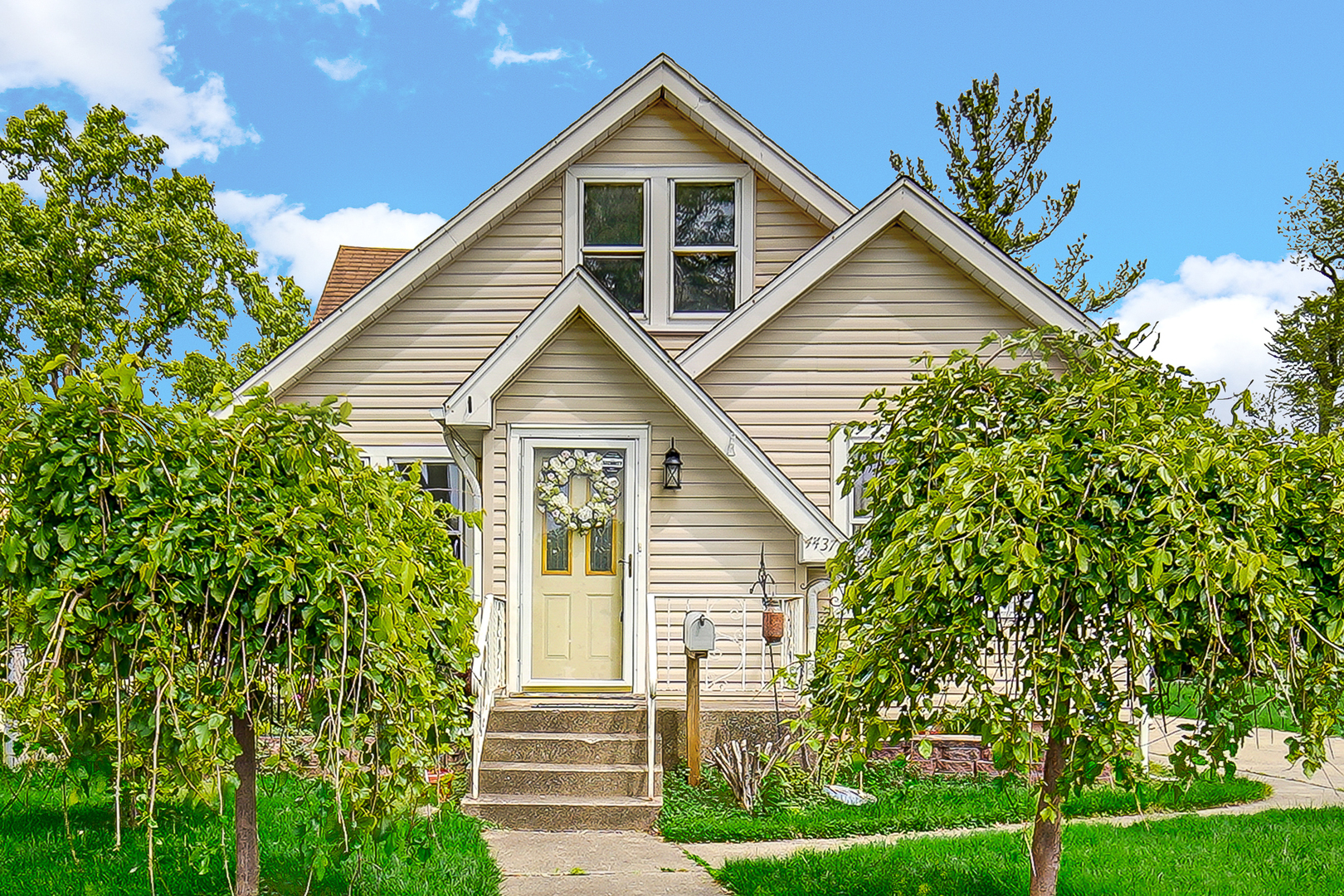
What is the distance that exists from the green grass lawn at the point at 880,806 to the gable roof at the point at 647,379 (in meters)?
1.93

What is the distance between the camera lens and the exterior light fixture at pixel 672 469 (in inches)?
349

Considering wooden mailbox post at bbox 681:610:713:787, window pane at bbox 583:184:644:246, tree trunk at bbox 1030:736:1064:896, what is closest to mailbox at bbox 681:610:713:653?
wooden mailbox post at bbox 681:610:713:787

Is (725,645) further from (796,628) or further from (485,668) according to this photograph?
(485,668)

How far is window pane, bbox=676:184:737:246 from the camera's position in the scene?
1059cm

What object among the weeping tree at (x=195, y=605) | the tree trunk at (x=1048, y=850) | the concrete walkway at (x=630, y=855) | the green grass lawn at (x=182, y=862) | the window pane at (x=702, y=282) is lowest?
the concrete walkway at (x=630, y=855)

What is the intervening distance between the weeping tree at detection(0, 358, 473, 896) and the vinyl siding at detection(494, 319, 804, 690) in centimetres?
463

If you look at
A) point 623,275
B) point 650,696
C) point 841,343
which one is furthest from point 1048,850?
point 623,275

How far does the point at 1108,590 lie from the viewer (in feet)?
12.3

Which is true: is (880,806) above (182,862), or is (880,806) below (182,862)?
below

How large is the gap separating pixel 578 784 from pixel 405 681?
3.98 meters

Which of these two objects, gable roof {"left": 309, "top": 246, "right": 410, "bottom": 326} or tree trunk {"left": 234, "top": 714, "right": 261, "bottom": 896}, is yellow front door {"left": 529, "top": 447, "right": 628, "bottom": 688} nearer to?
tree trunk {"left": 234, "top": 714, "right": 261, "bottom": 896}

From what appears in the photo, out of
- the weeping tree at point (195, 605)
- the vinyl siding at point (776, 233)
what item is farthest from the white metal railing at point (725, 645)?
the weeping tree at point (195, 605)

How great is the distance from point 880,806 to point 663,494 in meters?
3.09

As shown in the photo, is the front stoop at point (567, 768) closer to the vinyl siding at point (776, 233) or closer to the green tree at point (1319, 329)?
the vinyl siding at point (776, 233)
